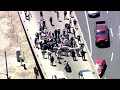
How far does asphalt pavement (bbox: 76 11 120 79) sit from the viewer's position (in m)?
43.4

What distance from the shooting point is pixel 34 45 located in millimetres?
43812

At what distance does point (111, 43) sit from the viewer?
158ft

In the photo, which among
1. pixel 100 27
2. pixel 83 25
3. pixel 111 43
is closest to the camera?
pixel 111 43

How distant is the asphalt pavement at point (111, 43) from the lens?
43384mm

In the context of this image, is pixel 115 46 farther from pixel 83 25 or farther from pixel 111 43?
pixel 83 25

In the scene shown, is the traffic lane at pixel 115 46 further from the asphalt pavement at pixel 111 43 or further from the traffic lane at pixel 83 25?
the traffic lane at pixel 83 25

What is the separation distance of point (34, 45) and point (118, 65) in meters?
9.49

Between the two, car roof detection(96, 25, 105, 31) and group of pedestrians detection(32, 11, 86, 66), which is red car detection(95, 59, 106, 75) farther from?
car roof detection(96, 25, 105, 31)

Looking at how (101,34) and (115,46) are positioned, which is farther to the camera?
(101,34)

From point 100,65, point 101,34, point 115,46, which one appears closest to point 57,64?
point 100,65

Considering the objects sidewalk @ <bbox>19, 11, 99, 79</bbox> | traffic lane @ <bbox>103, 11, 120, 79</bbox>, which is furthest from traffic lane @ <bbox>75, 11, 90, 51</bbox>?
traffic lane @ <bbox>103, 11, 120, 79</bbox>
